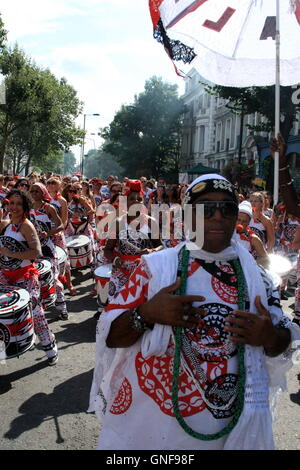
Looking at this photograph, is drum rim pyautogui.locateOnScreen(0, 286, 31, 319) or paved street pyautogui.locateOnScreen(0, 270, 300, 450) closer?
paved street pyautogui.locateOnScreen(0, 270, 300, 450)

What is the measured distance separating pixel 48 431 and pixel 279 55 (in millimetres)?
3580

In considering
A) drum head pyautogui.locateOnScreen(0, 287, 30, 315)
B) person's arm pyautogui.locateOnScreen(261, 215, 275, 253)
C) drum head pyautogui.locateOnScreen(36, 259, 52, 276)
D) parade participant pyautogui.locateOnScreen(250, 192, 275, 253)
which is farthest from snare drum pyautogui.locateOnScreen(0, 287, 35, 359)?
person's arm pyautogui.locateOnScreen(261, 215, 275, 253)

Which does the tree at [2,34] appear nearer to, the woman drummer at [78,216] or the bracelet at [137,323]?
the woman drummer at [78,216]

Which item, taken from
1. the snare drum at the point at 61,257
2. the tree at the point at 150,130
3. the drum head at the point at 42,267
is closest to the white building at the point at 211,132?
the tree at the point at 150,130

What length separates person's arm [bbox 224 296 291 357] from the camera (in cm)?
191

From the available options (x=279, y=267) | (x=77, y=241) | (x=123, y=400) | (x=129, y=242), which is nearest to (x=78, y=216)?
(x=77, y=241)

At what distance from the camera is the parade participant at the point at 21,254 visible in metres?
4.92

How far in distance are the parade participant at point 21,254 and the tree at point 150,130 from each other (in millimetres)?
49018

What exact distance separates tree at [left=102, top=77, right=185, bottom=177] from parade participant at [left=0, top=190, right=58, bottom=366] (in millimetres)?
49018

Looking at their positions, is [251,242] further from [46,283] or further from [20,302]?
[20,302]

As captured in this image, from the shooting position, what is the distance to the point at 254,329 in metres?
1.92

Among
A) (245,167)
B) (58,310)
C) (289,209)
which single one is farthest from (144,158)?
(289,209)

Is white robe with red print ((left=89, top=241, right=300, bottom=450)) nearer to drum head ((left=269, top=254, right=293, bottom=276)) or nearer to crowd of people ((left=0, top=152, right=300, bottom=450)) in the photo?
crowd of people ((left=0, top=152, right=300, bottom=450))
